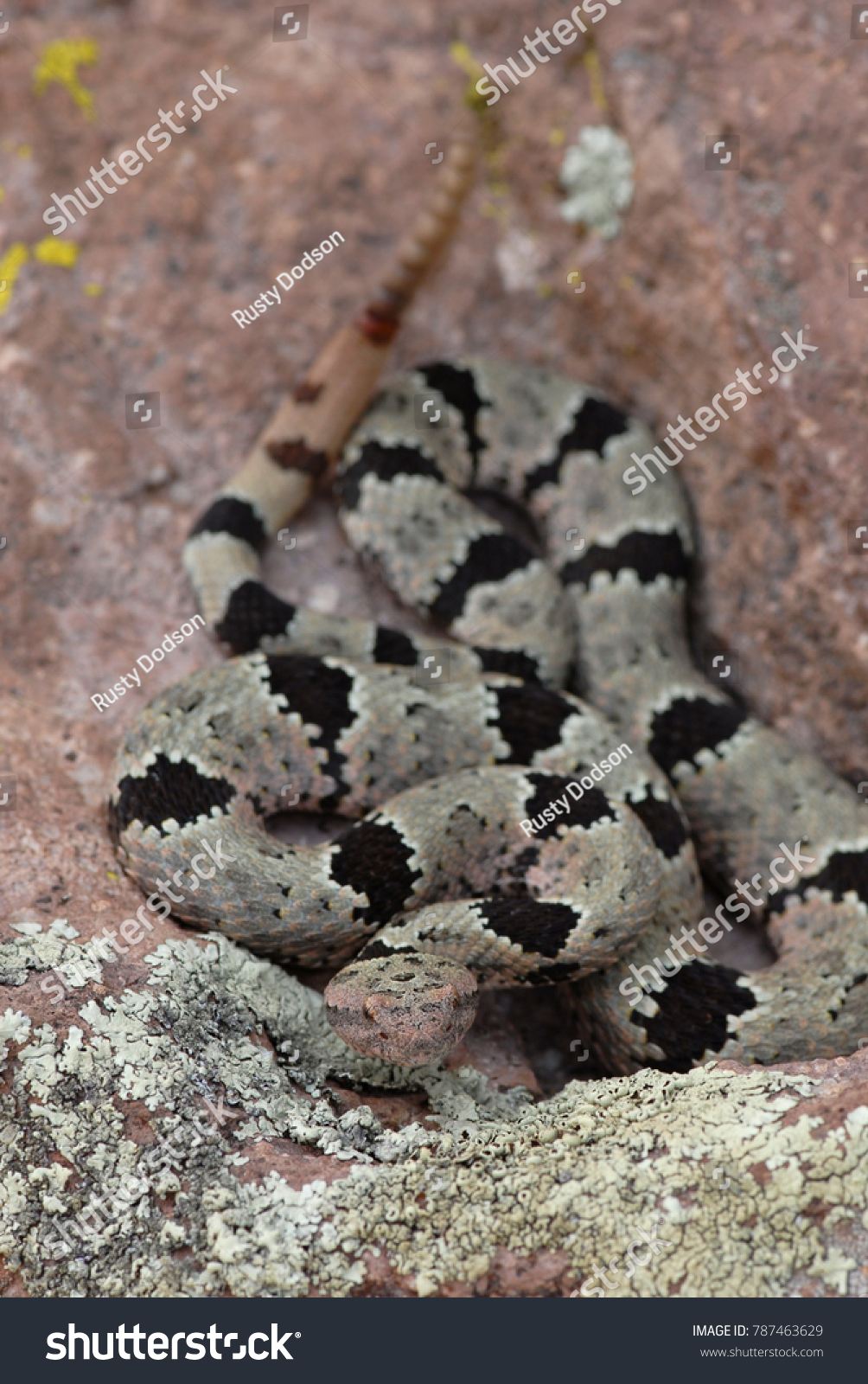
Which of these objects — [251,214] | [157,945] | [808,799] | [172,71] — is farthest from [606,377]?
[157,945]

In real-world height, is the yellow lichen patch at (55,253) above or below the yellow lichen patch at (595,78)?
above

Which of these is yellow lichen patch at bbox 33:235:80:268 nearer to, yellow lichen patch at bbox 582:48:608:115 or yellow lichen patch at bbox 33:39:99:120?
yellow lichen patch at bbox 33:39:99:120

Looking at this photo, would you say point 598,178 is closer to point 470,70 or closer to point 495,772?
point 470,70

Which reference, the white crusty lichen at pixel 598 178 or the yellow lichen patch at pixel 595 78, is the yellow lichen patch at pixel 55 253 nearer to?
the white crusty lichen at pixel 598 178

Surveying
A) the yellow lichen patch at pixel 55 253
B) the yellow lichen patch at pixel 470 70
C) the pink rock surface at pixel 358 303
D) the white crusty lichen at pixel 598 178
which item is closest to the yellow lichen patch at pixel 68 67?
the pink rock surface at pixel 358 303

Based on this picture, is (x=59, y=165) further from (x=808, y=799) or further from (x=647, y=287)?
→ (x=808, y=799)

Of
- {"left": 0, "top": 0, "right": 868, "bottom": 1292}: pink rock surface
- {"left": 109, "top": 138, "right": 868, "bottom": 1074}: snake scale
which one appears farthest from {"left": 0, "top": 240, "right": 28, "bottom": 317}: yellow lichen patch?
{"left": 109, "top": 138, "right": 868, "bottom": 1074}: snake scale
